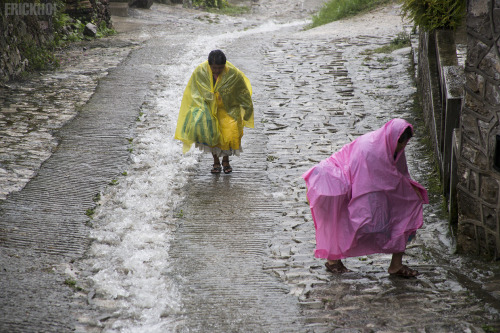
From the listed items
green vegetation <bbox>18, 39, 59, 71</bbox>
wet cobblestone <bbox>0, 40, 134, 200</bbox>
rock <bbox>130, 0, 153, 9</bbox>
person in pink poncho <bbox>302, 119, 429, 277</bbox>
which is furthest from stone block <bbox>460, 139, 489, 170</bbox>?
rock <bbox>130, 0, 153, 9</bbox>

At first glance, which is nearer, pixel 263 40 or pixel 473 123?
pixel 473 123

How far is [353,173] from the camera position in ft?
15.4

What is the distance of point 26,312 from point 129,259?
1.16m

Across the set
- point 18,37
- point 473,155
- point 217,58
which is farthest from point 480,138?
point 18,37

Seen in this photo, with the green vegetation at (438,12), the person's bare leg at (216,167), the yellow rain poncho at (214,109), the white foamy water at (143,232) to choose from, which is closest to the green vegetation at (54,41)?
the white foamy water at (143,232)

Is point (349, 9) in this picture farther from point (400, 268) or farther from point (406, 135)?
point (400, 268)

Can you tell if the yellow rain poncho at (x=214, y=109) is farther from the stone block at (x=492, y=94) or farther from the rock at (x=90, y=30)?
the rock at (x=90, y=30)

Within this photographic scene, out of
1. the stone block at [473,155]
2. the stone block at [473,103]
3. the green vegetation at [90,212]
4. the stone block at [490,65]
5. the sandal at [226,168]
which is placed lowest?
the green vegetation at [90,212]

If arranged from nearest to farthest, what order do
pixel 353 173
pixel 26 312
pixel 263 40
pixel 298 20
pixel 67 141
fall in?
pixel 26 312 → pixel 353 173 → pixel 67 141 → pixel 263 40 → pixel 298 20

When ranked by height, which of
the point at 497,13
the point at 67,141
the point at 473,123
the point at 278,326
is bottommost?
the point at 278,326

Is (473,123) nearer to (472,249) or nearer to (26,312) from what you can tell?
(472,249)

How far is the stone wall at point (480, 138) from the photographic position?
4.57 metres

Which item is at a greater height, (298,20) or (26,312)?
(298,20)

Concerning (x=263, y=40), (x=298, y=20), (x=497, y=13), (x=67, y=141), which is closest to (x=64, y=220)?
(x=67, y=141)
